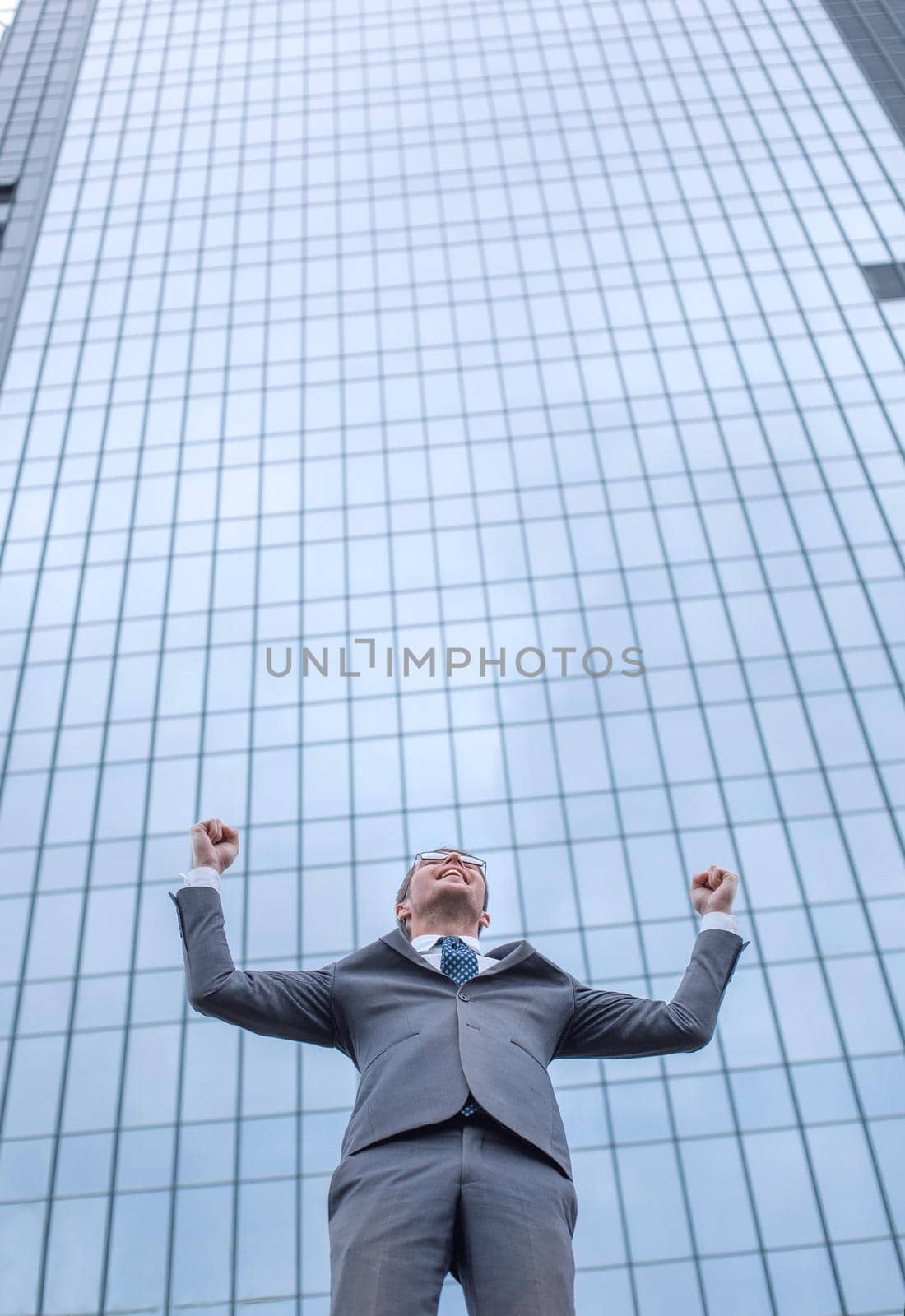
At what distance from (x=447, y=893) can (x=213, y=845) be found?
97cm

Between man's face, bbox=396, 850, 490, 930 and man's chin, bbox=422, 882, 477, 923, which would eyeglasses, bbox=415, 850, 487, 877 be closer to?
man's face, bbox=396, 850, 490, 930

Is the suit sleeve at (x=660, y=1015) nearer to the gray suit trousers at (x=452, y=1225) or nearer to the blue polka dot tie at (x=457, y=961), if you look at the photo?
the blue polka dot tie at (x=457, y=961)

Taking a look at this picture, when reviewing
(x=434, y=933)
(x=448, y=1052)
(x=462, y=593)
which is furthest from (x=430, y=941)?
(x=462, y=593)

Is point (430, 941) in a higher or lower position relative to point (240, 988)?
higher

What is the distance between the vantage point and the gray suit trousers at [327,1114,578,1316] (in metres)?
3.43

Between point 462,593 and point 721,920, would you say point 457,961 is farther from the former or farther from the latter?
point 462,593

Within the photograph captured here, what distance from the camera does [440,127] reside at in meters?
45.1

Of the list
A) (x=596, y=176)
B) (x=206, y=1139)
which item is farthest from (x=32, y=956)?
(x=596, y=176)

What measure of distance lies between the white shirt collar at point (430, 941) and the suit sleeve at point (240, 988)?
380 millimetres

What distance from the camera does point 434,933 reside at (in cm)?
476

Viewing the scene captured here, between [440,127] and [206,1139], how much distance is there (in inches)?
1456

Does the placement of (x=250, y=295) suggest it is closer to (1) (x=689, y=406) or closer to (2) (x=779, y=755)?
(1) (x=689, y=406)

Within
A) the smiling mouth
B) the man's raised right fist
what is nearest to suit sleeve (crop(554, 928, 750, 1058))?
the smiling mouth

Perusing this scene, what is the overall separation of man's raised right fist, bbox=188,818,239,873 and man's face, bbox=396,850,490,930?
0.82 metres
